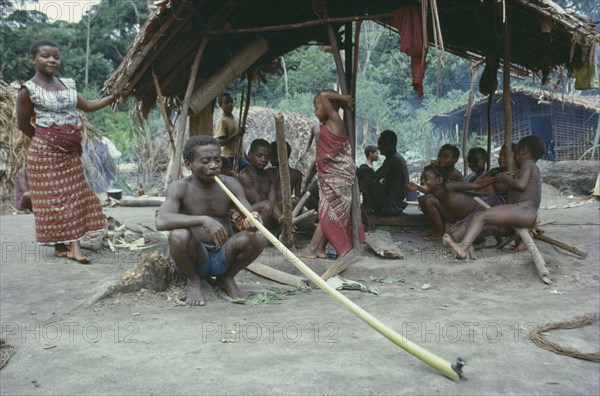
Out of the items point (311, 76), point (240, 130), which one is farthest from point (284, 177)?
point (311, 76)

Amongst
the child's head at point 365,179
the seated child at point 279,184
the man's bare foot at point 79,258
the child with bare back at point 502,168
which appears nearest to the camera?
the man's bare foot at point 79,258

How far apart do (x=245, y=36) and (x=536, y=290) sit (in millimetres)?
4190

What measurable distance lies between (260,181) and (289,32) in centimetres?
201

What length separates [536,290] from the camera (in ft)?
13.6

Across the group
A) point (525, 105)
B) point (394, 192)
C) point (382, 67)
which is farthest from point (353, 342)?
point (382, 67)

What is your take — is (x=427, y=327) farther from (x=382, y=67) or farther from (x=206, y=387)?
(x=382, y=67)

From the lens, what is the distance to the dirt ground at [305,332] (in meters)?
2.22

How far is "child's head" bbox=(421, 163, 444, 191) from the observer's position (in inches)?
229

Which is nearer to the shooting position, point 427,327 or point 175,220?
point 427,327

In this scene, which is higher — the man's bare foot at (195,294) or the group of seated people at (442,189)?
the group of seated people at (442,189)

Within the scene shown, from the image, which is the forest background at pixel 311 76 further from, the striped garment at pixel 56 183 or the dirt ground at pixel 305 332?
the dirt ground at pixel 305 332

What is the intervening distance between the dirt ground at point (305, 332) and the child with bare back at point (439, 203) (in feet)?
3.62

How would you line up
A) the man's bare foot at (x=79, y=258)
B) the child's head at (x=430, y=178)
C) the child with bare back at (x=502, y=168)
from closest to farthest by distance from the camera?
the man's bare foot at (x=79, y=258) → the child with bare back at (x=502, y=168) → the child's head at (x=430, y=178)

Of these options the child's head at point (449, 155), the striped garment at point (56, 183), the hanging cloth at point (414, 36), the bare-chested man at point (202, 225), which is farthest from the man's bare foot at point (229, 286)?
the child's head at point (449, 155)
